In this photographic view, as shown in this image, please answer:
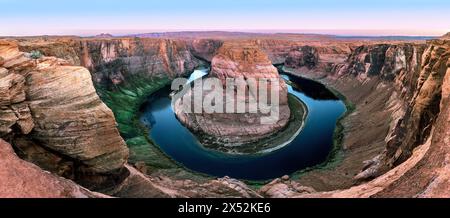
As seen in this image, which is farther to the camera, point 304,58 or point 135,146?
point 304,58

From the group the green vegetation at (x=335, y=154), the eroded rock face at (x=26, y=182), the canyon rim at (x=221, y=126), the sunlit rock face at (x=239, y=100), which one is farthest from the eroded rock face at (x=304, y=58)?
the eroded rock face at (x=26, y=182)

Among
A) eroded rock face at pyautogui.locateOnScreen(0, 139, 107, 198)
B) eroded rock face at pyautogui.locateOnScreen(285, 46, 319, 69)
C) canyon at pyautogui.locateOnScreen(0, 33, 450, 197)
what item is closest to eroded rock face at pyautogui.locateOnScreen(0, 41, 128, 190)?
canyon at pyautogui.locateOnScreen(0, 33, 450, 197)

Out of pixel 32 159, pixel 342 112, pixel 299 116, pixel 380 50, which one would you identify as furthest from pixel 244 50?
pixel 32 159

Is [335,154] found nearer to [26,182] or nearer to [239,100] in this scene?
[239,100]

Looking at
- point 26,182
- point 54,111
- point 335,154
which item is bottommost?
point 335,154

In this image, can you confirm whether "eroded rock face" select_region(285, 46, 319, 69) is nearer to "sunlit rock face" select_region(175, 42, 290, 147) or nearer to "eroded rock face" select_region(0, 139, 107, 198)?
"sunlit rock face" select_region(175, 42, 290, 147)

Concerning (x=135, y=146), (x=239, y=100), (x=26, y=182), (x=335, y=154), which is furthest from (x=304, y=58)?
(x=26, y=182)

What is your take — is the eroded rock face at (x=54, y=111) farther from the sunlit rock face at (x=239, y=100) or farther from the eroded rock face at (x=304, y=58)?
the eroded rock face at (x=304, y=58)
